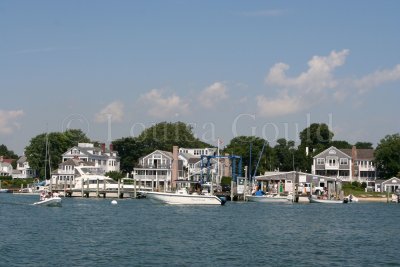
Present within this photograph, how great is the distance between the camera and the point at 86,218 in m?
68.8

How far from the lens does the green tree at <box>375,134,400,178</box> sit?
14725cm

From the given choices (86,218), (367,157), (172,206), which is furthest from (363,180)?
(86,218)

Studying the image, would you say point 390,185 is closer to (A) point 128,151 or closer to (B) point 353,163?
(B) point 353,163

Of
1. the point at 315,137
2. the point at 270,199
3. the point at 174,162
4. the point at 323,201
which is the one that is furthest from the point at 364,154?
the point at 270,199

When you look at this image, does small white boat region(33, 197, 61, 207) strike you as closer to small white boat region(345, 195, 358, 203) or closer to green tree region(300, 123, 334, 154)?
small white boat region(345, 195, 358, 203)

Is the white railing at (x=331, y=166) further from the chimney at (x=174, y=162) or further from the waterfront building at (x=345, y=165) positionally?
the chimney at (x=174, y=162)

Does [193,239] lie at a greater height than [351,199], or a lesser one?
lesser

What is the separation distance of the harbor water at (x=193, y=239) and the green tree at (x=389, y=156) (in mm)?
70703

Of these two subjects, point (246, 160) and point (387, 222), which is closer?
point (387, 222)

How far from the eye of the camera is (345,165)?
513ft

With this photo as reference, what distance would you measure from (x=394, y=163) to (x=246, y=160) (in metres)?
33.2

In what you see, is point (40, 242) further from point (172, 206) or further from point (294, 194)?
point (294, 194)

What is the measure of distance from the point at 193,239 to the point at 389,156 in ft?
342

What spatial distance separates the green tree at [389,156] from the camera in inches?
5797
